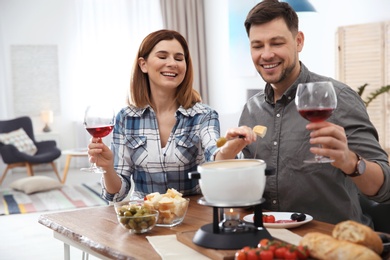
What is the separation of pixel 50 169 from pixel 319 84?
8486mm

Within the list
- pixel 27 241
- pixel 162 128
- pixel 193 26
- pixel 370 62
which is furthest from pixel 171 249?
pixel 193 26

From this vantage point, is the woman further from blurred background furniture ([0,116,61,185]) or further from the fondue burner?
blurred background furniture ([0,116,61,185])

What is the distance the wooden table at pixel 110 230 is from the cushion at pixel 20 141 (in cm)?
659

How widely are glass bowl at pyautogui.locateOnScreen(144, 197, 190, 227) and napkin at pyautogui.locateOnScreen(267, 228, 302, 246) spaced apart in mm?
306

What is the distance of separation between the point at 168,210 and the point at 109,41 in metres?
7.91

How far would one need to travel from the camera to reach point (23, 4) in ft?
31.4

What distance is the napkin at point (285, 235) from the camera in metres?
1.67

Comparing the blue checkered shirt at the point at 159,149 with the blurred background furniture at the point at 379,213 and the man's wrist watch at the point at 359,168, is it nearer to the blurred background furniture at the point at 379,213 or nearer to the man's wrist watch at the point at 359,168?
the blurred background furniture at the point at 379,213

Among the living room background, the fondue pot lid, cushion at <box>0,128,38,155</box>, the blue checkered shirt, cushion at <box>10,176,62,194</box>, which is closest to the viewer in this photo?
the fondue pot lid

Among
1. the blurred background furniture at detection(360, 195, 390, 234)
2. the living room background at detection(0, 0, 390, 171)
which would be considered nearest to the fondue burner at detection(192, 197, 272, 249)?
the blurred background furniture at detection(360, 195, 390, 234)

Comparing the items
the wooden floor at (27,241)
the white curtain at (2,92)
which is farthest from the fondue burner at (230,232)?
the white curtain at (2,92)

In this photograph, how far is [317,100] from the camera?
1701 millimetres

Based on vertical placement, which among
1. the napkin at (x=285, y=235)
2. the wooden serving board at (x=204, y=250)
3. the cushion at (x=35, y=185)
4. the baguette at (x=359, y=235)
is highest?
the baguette at (x=359, y=235)

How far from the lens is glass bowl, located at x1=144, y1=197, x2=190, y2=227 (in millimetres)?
1938
